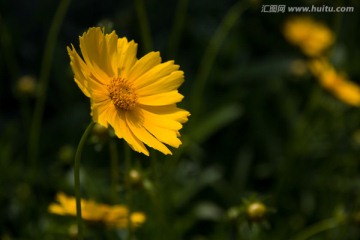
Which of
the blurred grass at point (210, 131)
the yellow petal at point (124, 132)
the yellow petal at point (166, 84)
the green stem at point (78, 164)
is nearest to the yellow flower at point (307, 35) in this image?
the blurred grass at point (210, 131)

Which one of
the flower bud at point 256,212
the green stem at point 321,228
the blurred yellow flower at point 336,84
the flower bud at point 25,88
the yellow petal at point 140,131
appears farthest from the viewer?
the blurred yellow flower at point 336,84

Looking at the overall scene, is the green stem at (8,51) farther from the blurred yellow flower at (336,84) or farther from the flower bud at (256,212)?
the blurred yellow flower at (336,84)

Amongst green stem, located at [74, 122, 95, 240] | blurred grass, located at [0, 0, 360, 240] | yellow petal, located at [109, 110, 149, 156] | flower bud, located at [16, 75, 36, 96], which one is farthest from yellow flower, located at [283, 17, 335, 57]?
green stem, located at [74, 122, 95, 240]

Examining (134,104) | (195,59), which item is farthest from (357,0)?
(134,104)

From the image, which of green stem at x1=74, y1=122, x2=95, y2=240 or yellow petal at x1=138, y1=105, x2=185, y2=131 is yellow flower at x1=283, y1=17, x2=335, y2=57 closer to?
yellow petal at x1=138, y1=105, x2=185, y2=131

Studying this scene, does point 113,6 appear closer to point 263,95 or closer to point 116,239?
point 263,95

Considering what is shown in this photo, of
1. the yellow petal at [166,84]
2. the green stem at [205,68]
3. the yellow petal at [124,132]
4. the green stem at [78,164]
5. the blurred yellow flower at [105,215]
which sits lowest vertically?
the green stem at [78,164]
